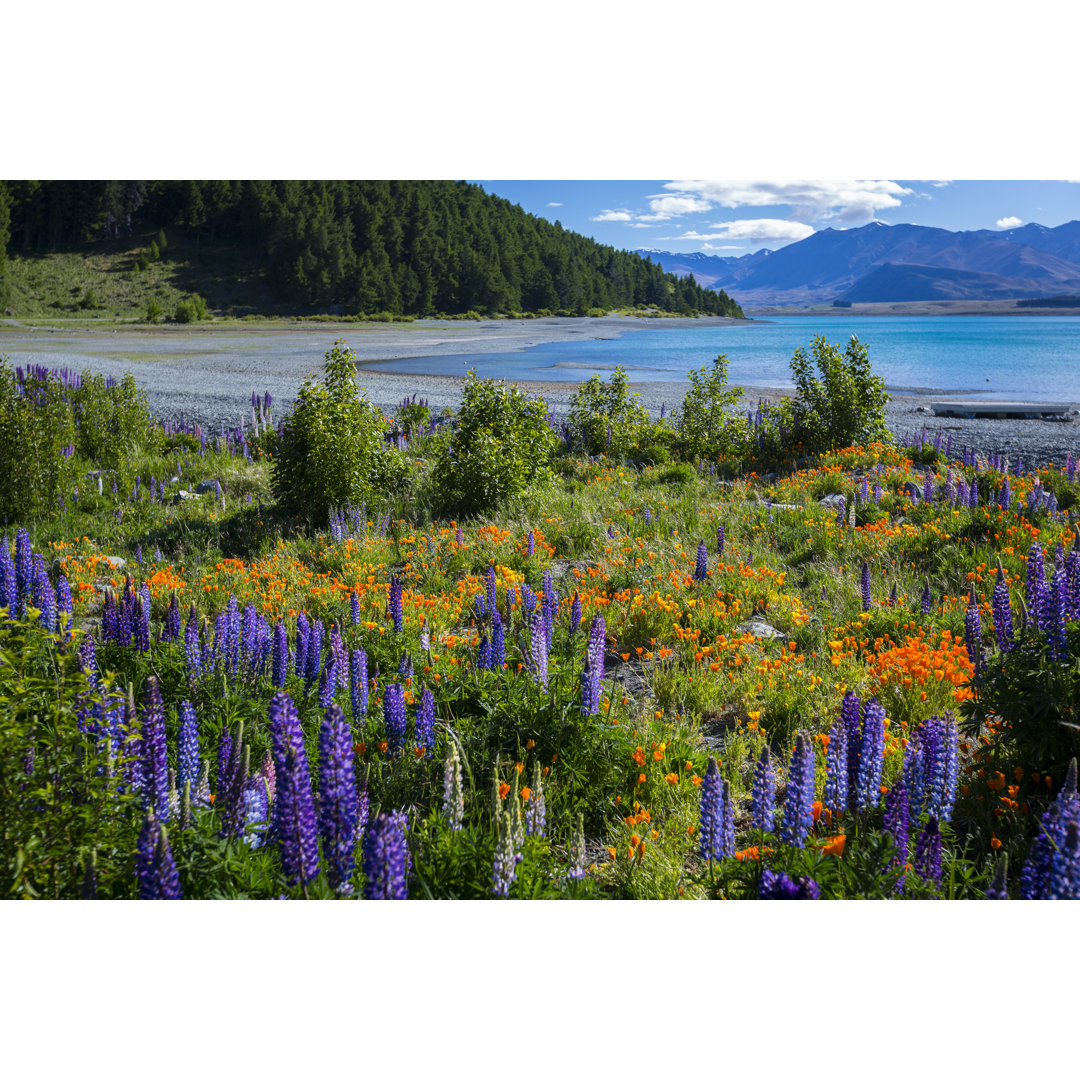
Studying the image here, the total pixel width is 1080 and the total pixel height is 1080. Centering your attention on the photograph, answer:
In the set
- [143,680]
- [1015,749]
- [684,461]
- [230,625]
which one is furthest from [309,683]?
[684,461]

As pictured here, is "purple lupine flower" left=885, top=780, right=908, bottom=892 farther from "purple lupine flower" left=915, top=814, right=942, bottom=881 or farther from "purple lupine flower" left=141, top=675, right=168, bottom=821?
"purple lupine flower" left=141, top=675, right=168, bottom=821

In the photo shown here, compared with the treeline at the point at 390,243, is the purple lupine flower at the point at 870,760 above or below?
below

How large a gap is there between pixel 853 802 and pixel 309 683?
300 centimetres

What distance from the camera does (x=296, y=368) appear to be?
29297 millimetres

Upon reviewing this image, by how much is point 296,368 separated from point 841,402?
2303 cm

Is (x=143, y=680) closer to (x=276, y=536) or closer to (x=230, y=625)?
(x=230, y=625)

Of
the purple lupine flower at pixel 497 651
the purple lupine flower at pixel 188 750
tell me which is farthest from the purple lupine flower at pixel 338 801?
the purple lupine flower at pixel 497 651

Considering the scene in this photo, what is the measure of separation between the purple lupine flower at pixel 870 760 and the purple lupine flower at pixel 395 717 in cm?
204

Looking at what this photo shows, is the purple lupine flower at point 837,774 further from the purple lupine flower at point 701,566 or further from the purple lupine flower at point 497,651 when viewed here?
the purple lupine flower at point 701,566

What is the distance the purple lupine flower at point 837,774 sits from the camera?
279 cm

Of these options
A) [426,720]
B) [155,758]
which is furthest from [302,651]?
[155,758]

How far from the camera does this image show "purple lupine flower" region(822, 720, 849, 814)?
9.16ft

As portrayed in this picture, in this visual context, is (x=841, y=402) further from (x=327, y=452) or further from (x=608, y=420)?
(x=327, y=452)

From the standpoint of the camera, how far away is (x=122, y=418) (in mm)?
13805
